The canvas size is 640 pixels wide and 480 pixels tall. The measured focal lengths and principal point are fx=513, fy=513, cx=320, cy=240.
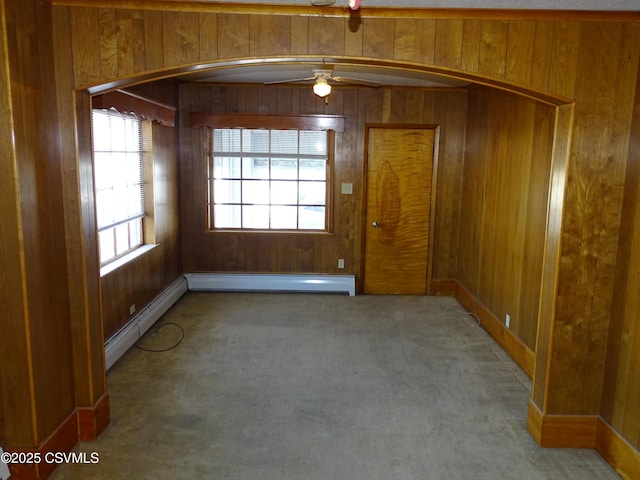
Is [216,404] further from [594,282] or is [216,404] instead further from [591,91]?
[591,91]

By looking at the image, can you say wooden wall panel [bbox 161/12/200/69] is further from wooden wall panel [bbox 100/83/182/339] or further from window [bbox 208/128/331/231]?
window [bbox 208/128/331/231]

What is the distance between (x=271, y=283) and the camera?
6.17 meters

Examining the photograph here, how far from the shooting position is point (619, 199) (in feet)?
9.18

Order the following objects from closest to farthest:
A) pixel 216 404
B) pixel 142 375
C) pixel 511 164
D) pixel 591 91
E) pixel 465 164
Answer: pixel 591 91 → pixel 216 404 → pixel 142 375 → pixel 511 164 → pixel 465 164

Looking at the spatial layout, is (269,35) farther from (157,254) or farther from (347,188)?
(347,188)

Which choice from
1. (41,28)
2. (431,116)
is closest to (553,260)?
(41,28)

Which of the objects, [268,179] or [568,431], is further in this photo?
[268,179]

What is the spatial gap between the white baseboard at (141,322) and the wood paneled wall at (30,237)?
1.14m

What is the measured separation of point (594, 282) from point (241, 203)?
4.22 meters

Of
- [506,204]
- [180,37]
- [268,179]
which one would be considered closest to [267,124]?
[268,179]

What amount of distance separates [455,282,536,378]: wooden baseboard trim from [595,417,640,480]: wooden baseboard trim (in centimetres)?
81

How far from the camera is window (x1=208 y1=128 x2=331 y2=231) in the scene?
19.9ft

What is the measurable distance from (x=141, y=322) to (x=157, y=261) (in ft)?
2.73

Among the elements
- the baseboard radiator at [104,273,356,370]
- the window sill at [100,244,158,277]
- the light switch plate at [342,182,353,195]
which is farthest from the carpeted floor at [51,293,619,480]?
the light switch plate at [342,182,353,195]
